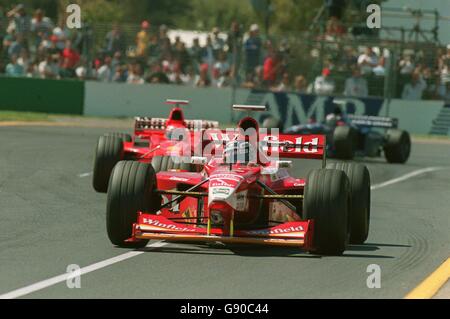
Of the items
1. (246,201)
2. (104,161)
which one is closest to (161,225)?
(246,201)

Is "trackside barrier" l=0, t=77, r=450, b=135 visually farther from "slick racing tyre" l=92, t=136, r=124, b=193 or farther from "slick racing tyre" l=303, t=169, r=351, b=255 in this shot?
"slick racing tyre" l=303, t=169, r=351, b=255

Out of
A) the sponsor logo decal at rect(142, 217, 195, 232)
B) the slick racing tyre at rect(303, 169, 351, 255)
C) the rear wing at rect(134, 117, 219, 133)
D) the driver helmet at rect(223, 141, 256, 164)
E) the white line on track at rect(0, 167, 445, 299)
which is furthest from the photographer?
the rear wing at rect(134, 117, 219, 133)

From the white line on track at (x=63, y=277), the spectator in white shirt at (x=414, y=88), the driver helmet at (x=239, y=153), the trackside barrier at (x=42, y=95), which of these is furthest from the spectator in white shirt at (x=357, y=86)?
the white line on track at (x=63, y=277)

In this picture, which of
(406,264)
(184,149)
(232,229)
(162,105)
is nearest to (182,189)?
(232,229)

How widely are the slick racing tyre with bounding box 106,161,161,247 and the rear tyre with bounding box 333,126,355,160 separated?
39.2ft

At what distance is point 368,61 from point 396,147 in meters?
7.54

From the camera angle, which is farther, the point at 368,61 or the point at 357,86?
the point at 368,61

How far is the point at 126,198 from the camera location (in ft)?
34.0

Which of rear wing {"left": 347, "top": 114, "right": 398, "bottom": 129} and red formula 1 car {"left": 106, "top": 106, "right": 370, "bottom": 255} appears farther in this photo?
rear wing {"left": 347, "top": 114, "right": 398, "bottom": 129}

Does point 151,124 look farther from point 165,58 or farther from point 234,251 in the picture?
point 165,58

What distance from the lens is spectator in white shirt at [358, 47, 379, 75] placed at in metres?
30.0

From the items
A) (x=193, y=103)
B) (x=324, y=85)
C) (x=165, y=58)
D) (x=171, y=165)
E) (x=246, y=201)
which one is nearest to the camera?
(x=246, y=201)

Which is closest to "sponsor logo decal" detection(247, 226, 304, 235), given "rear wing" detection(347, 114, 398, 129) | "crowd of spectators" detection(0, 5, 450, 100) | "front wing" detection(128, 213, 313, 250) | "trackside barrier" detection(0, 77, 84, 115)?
"front wing" detection(128, 213, 313, 250)
